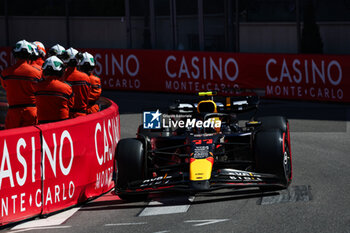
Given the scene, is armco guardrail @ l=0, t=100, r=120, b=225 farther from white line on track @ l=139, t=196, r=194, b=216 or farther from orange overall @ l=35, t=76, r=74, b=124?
white line on track @ l=139, t=196, r=194, b=216

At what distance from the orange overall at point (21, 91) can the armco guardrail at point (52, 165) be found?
1.46 m

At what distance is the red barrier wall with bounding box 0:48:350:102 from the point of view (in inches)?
810

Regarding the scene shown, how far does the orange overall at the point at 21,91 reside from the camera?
12.3 metres

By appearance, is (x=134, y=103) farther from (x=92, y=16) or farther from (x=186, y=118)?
(x=92, y=16)

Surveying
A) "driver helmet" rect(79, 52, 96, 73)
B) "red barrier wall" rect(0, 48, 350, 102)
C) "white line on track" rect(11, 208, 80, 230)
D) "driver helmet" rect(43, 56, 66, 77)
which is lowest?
"white line on track" rect(11, 208, 80, 230)

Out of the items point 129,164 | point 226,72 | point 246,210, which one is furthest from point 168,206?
point 226,72

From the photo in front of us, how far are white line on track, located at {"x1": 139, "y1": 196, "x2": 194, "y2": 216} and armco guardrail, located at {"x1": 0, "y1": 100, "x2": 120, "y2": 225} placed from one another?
992 mm

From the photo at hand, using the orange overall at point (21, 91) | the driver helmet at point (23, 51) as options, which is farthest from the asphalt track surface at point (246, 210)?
the driver helmet at point (23, 51)

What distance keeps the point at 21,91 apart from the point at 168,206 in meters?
3.49

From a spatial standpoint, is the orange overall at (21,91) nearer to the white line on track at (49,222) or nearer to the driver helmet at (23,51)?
the driver helmet at (23,51)

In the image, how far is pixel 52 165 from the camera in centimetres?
974

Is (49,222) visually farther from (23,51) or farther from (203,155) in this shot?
(23,51)

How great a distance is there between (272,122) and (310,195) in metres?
1.97

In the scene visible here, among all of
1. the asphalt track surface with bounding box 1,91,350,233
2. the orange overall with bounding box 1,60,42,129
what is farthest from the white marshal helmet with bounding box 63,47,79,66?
the asphalt track surface with bounding box 1,91,350,233
